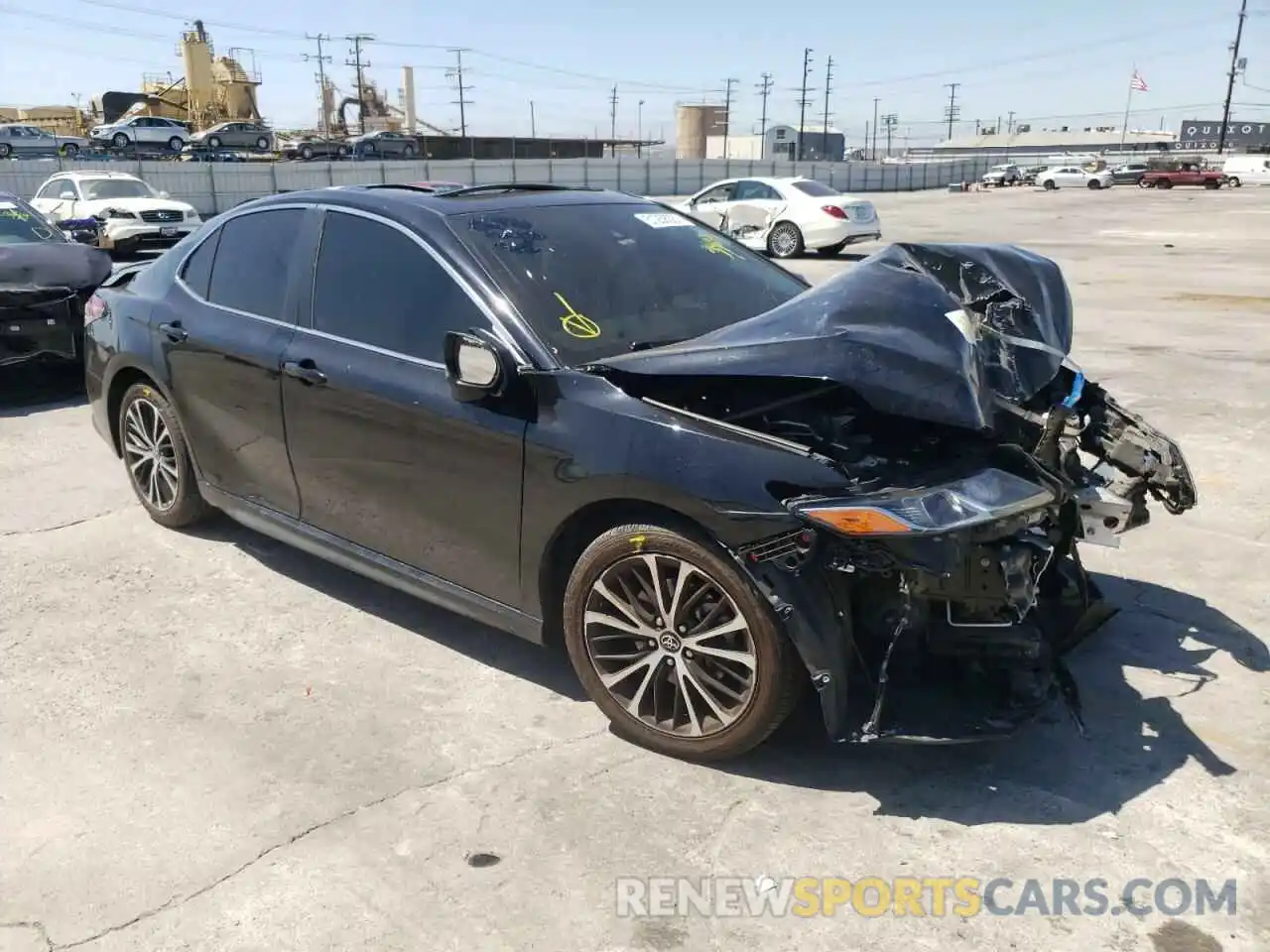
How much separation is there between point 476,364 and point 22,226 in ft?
25.1

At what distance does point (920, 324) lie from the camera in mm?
3088

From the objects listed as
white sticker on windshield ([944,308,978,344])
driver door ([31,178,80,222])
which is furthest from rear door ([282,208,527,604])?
driver door ([31,178,80,222])

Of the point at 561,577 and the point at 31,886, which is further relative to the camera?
the point at 561,577

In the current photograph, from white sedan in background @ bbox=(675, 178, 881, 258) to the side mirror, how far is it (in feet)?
50.2

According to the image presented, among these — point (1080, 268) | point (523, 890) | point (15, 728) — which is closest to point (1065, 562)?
point (523, 890)

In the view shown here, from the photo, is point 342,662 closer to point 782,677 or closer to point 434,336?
point 434,336

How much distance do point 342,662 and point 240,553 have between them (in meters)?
1.37

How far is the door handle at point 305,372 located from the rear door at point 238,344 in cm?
6

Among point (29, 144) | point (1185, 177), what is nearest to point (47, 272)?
point (29, 144)

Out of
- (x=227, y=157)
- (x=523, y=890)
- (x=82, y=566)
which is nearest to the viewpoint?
(x=523, y=890)

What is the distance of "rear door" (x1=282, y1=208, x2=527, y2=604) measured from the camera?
3416mm

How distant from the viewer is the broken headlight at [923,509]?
8.67ft

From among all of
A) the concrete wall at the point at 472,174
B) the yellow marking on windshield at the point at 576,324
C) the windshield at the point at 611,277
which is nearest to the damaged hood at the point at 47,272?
the concrete wall at the point at 472,174

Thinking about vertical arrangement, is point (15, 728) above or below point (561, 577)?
below
